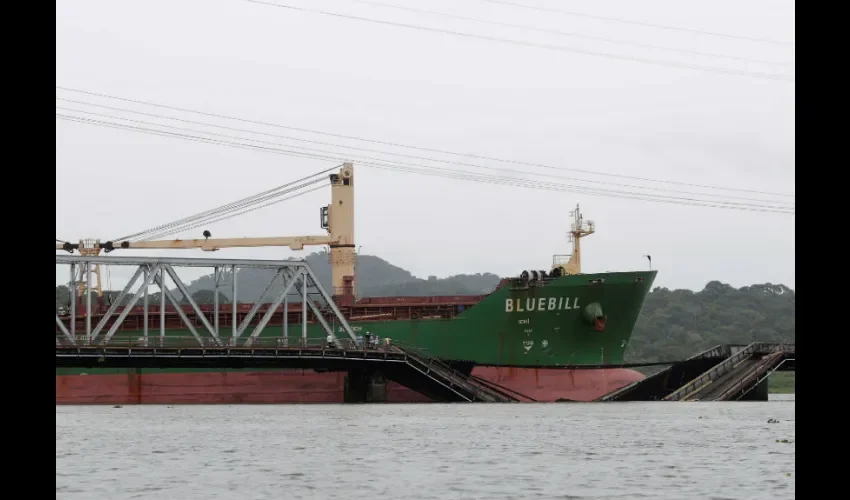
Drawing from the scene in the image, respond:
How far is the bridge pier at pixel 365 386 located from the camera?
53.7 metres

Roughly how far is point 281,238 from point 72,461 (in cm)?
4296

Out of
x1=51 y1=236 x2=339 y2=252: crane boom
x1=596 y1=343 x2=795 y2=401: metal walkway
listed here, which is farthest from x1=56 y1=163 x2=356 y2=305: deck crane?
x1=596 y1=343 x2=795 y2=401: metal walkway

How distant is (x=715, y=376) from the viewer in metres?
52.6

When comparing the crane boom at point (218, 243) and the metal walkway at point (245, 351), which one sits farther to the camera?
the crane boom at point (218, 243)

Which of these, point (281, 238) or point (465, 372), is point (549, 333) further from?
point (281, 238)

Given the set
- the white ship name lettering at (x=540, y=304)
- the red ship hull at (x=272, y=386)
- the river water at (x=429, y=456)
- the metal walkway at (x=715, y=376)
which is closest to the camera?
the river water at (x=429, y=456)

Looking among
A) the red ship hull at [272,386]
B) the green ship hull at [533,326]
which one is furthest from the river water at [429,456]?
the green ship hull at [533,326]

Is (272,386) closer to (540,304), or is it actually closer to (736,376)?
(540,304)

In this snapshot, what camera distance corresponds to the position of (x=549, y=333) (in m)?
57.3

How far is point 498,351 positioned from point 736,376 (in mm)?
11526

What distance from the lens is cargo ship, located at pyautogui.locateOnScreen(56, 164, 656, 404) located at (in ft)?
184

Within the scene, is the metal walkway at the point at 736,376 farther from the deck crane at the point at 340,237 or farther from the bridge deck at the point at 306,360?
the deck crane at the point at 340,237

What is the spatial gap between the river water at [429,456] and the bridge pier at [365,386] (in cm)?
999
